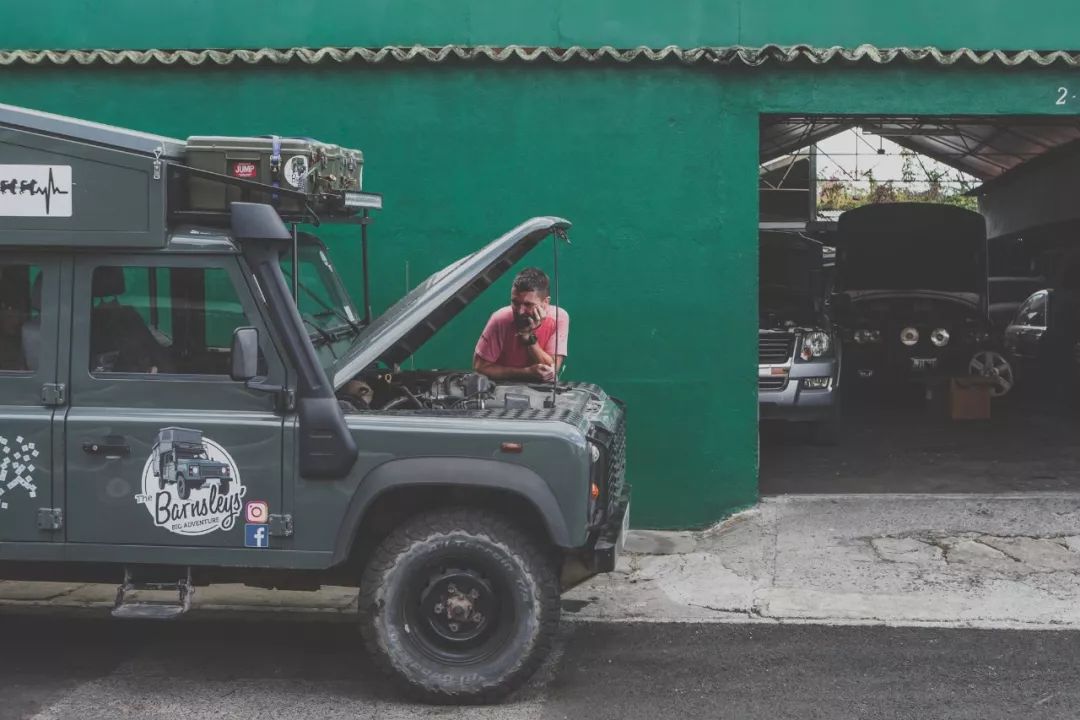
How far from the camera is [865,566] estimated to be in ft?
25.6

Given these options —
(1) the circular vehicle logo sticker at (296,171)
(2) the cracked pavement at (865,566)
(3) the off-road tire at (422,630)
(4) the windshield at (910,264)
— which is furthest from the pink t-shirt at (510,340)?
(4) the windshield at (910,264)

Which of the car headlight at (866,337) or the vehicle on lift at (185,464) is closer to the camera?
the vehicle on lift at (185,464)

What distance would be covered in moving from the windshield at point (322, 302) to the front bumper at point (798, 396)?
Answer: 18.2 feet

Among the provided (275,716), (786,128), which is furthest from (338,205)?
(786,128)

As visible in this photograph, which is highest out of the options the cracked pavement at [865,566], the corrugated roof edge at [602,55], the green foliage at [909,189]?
the green foliage at [909,189]

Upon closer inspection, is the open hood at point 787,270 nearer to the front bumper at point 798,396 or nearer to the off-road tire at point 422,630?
the front bumper at point 798,396

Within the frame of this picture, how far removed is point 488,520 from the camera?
5445 mm

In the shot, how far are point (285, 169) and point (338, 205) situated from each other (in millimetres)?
496

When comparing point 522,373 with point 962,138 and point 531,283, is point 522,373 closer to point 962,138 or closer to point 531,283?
point 531,283

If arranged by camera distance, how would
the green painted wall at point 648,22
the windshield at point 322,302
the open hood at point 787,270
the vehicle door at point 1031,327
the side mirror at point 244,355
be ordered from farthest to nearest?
1. the vehicle door at point 1031,327
2. the open hood at point 787,270
3. the green painted wall at point 648,22
4. the windshield at point 322,302
5. the side mirror at point 244,355

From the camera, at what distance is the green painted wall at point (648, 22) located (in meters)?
8.77

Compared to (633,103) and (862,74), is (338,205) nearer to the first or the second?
(633,103)

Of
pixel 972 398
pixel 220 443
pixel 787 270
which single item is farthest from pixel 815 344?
pixel 220 443

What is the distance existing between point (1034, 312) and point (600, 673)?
42.0 ft
